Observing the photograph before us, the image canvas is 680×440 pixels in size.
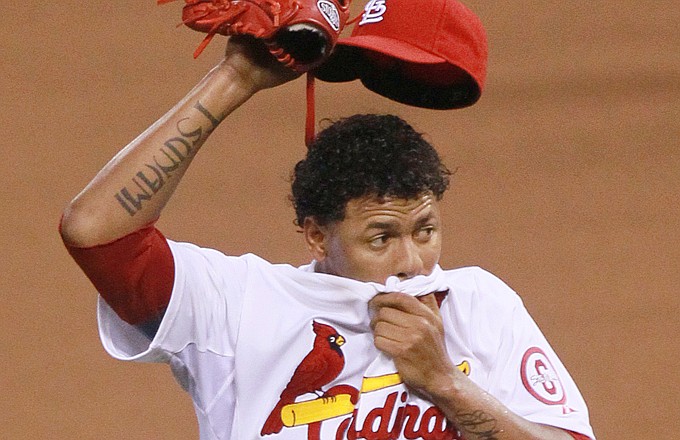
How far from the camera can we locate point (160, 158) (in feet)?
4.30

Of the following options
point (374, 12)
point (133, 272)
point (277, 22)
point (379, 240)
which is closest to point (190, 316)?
point (133, 272)

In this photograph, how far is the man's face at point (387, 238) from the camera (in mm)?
1414

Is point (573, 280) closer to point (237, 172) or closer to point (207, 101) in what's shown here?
point (237, 172)

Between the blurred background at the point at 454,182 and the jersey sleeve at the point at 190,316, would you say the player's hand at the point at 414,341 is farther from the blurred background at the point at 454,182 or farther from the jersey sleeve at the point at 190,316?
the blurred background at the point at 454,182

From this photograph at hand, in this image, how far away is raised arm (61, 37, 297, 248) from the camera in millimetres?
1280

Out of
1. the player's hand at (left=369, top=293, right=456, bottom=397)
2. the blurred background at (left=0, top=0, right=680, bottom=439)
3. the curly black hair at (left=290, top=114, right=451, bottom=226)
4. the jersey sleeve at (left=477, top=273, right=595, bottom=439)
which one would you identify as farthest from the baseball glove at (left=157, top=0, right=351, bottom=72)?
the blurred background at (left=0, top=0, right=680, bottom=439)

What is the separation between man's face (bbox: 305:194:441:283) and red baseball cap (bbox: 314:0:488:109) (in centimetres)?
18

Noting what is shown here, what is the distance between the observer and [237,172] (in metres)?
2.99

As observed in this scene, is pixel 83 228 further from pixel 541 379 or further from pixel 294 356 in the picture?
pixel 541 379

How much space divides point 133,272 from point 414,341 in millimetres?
311

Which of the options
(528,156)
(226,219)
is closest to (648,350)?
(528,156)

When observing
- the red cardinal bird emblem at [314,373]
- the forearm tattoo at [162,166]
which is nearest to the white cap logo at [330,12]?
the forearm tattoo at [162,166]

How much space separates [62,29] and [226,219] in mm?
706

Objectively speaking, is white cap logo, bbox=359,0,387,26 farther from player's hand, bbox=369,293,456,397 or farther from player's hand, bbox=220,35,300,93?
player's hand, bbox=369,293,456,397
